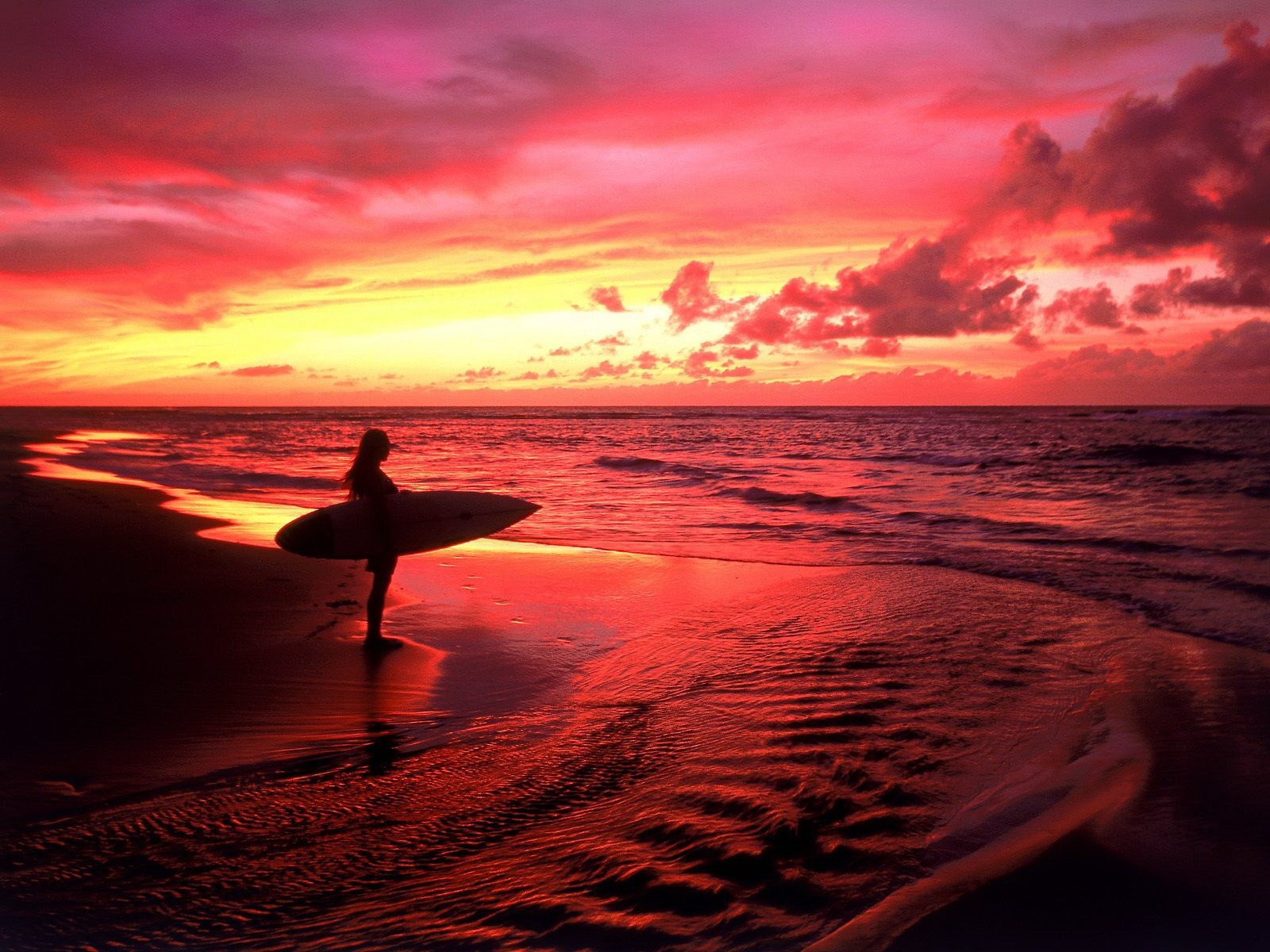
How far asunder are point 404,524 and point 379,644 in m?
1.73

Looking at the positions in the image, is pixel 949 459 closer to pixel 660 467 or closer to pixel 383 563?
pixel 660 467

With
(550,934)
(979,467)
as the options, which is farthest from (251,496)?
(979,467)

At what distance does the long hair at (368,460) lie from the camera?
696 cm

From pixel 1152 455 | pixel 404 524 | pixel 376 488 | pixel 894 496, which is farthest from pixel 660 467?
pixel 376 488

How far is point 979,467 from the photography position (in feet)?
84.6

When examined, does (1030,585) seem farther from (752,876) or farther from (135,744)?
(135,744)

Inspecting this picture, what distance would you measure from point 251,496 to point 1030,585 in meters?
15.2

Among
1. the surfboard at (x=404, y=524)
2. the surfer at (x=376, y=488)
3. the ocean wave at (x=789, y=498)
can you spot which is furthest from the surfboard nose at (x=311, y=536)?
the ocean wave at (x=789, y=498)

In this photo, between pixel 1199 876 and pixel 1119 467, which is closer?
pixel 1199 876

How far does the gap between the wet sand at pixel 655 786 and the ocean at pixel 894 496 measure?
8.67 ft

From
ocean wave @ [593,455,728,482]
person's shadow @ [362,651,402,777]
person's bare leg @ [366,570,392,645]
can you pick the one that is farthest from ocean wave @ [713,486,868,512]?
person's shadow @ [362,651,402,777]

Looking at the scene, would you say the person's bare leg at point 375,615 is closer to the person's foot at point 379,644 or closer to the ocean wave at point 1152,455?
the person's foot at point 379,644

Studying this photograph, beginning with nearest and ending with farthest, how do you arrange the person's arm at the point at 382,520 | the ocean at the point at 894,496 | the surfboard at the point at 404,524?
the person's arm at the point at 382,520 → the surfboard at the point at 404,524 → the ocean at the point at 894,496

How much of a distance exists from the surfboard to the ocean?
289cm
